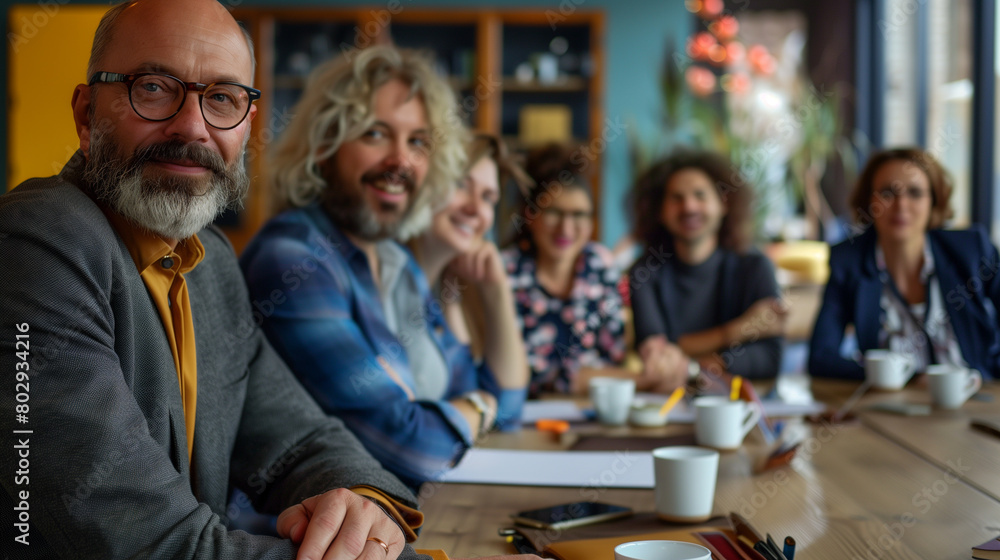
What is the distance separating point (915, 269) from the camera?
7.77 ft

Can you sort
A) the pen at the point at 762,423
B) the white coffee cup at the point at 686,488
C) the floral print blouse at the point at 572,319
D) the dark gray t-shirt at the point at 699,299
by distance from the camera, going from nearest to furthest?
the white coffee cup at the point at 686,488
the pen at the point at 762,423
the floral print blouse at the point at 572,319
the dark gray t-shirt at the point at 699,299

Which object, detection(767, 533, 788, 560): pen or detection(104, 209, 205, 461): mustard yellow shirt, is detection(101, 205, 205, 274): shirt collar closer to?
detection(104, 209, 205, 461): mustard yellow shirt

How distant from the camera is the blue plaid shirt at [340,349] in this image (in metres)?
1.35

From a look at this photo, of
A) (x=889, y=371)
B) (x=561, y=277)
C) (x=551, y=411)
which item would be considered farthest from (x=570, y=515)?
(x=561, y=277)

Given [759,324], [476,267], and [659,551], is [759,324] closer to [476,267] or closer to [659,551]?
[476,267]

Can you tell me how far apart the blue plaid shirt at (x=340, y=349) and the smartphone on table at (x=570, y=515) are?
300 mm

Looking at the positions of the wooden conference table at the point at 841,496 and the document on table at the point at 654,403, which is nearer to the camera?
the wooden conference table at the point at 841,496

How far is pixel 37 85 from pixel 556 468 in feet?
16.8

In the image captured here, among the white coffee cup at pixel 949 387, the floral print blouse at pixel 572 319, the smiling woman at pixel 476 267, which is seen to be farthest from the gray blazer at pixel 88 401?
the floral print blouse at pixel 572 319

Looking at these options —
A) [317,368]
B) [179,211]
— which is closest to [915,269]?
[317,368]

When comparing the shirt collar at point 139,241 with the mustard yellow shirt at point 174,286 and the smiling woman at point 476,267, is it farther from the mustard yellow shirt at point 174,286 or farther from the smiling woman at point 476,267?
the smiling woman at point 476,267

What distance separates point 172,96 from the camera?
955 mm

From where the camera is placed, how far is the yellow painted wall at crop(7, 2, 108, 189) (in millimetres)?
5103

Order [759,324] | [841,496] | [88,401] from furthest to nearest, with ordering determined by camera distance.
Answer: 1. [759,324]
2. [841,496]
3. [88,401]
